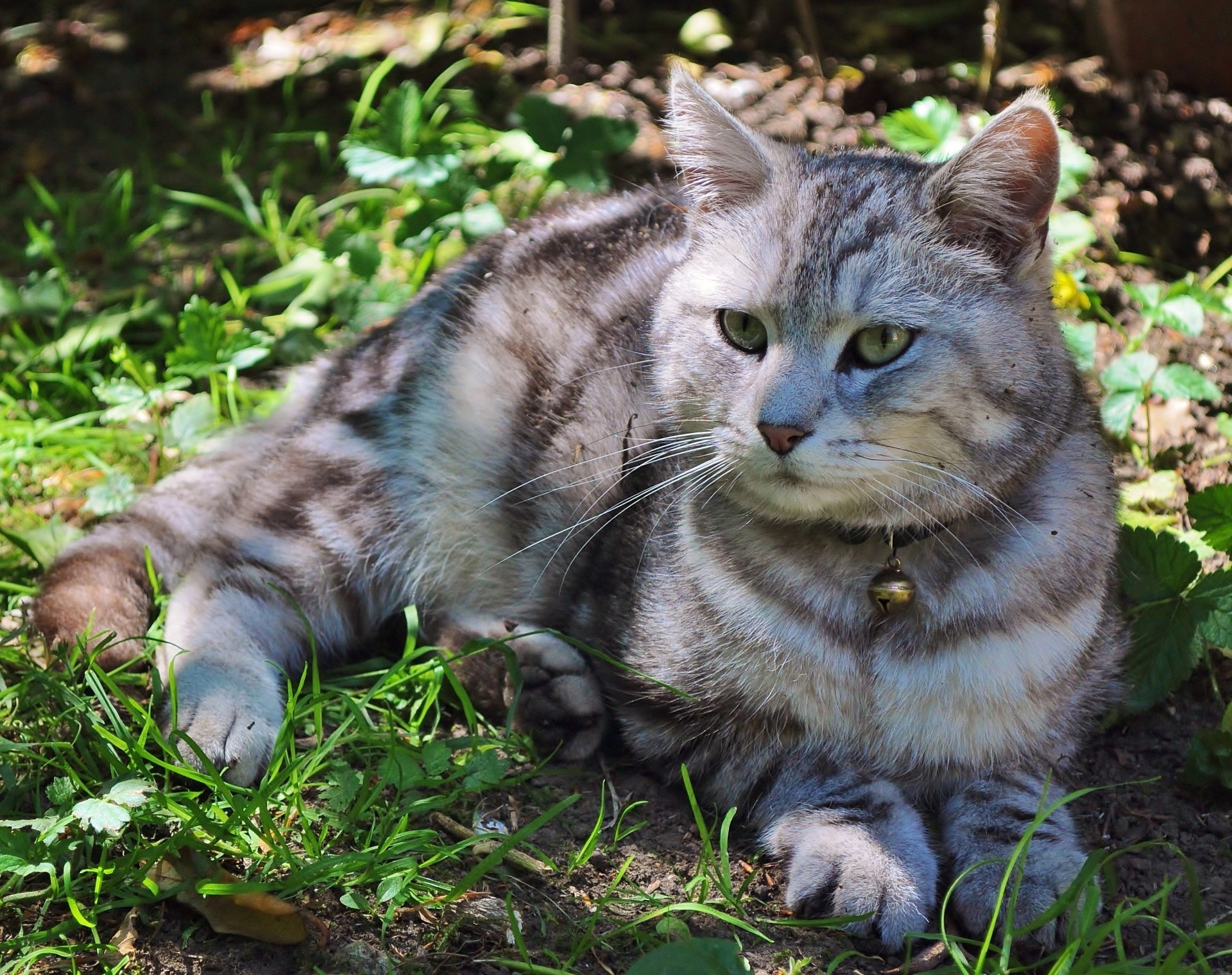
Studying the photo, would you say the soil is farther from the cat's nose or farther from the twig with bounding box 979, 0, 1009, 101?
the cat's nose

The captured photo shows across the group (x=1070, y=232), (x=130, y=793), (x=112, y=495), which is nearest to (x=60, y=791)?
(x=130, y=793)

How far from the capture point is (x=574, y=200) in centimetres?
316

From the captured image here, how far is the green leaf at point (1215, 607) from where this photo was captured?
237cm

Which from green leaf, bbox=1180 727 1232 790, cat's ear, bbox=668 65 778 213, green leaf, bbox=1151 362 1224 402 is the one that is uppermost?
cat's ear, bbox=668 65 778 213

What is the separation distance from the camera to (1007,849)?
6.91 feet

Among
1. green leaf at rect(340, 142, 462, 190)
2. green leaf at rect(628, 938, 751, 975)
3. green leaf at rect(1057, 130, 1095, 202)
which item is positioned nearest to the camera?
green leaf at rect(628, 938, 751, 975)

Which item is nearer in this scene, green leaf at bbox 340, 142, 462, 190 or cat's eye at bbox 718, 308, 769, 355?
cat's eye at bbox 718, 308, 769, 355

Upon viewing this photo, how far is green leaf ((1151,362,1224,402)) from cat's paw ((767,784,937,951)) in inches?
51.7

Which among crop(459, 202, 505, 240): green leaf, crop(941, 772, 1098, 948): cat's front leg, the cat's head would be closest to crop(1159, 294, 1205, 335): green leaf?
the cat's head

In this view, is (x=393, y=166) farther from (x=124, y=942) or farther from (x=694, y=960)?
(x=694, y=960)

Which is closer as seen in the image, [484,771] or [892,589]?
[892,589]

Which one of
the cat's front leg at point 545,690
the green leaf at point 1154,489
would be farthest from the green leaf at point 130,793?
the green leaf at point 1154,489

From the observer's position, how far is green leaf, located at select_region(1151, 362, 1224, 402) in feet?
9.44

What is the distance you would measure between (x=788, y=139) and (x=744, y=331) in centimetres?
176
